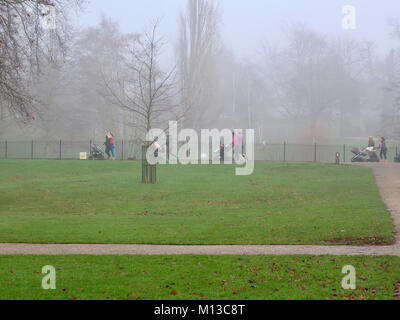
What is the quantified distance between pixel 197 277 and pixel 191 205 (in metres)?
10.5

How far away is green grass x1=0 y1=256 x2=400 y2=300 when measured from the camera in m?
7.49

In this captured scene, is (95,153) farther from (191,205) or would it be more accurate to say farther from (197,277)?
(197,277)

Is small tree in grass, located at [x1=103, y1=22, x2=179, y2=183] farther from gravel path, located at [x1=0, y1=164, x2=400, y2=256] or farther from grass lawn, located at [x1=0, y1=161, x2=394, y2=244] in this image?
gravel path, located at [x1=0, y1=164, x2=400, y2=256]

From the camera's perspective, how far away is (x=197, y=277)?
8.45m

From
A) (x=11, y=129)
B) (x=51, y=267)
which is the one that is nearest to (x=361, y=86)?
(x=11, y=129)

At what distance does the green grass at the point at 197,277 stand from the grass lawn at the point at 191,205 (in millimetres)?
2173

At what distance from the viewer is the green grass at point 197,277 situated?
749 centimetres

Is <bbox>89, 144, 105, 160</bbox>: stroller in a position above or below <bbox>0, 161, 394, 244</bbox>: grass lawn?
above

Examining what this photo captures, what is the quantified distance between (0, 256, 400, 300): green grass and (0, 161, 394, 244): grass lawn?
7.13 ft

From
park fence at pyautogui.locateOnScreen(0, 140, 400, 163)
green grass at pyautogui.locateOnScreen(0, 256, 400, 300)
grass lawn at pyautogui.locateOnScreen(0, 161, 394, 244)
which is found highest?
park fence at pyautogui.locateOnScreen(0, 140, 400, 163)

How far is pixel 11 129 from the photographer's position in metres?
53.8

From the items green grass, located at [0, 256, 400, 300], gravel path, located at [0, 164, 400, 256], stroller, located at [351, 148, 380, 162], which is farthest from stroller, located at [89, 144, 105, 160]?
green grass, located at [0, 256, 400, 300]

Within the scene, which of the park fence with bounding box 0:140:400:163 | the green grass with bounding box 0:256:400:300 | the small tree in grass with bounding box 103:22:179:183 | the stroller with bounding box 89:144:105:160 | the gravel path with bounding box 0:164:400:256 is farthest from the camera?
the park fence with bounding box 0:140:400:163
